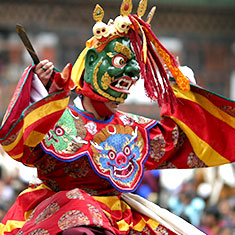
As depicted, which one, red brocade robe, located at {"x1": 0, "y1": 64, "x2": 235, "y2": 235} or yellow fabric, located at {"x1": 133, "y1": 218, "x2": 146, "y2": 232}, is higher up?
red brocade robe, located at {"x1": 0, "y1": 64, "x2": 235, "y2": 235}

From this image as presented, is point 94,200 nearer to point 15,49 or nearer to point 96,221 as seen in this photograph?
point 96,221

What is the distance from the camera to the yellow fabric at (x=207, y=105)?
12.8 ft

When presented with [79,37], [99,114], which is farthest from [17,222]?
[79,37]

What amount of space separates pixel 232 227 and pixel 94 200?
2991 mm

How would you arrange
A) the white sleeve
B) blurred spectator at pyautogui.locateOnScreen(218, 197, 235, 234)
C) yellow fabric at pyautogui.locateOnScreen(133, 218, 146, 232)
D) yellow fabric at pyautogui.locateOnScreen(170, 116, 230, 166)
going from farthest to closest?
1. blurred spectator at pyautogui.locateOnScreen(218, 197, 235, 234)
2. yellow fabric at pyautogui.locateOnScreen(170, 116, 230, 166)
3. yellow fabric at pyautogui.locateOnScreen(133, 218, 146, 232)
4. the white sleeve

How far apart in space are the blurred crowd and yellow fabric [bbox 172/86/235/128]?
1622mm

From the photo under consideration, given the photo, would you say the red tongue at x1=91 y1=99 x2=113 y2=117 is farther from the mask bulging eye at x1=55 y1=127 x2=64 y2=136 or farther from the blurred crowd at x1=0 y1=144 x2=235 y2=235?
the blurred crowd at x1=0 y1=144 x2=235 y2=235

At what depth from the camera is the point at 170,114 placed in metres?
3.92

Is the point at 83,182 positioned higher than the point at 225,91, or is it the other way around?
the point at 225,91

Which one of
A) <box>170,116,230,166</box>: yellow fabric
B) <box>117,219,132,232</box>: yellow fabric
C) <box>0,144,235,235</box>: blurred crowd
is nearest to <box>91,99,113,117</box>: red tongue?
<box>170,116,230,166</box>: yellow fabric

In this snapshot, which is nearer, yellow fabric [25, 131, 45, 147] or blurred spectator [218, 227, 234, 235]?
yellow fabric [25, 131, 45, 147]

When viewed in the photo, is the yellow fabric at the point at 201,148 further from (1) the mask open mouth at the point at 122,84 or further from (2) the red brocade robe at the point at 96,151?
(1) the mask open mouth at the point at 122,84

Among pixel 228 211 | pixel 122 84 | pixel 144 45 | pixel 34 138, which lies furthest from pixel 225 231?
pixel 34 138

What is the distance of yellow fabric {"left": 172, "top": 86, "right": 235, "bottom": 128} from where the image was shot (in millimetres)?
3914
